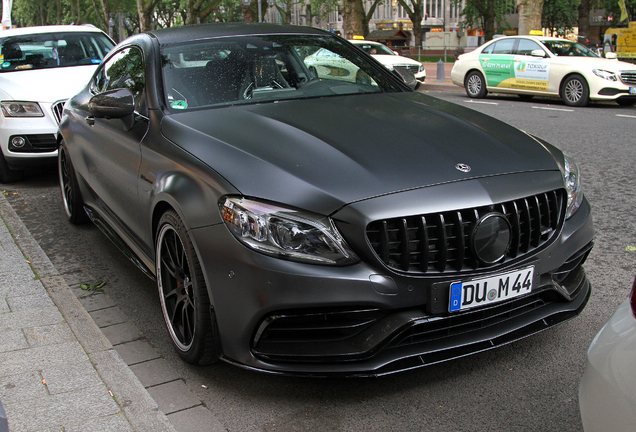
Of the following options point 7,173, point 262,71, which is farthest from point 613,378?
point 7,173

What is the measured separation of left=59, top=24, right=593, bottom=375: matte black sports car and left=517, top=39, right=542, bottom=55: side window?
12.3 m

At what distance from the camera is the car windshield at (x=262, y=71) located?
3836mm

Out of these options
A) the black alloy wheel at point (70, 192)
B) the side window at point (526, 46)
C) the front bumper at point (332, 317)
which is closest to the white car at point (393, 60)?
the side window at point (526, 46)

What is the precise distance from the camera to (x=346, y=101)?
3.89 metres

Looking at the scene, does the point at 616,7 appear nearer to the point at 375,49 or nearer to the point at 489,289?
the point at 375,49

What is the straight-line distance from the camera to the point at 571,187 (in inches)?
126

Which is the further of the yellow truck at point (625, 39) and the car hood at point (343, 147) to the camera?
the yellow truck at point (625, 39)

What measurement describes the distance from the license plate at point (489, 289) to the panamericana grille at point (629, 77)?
1227cm

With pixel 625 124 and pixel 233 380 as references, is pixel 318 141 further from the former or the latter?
pixel 625 124

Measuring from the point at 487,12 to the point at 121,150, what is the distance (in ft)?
125

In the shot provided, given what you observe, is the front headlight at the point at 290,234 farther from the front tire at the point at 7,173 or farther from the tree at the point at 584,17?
the tree at the point at 584,17

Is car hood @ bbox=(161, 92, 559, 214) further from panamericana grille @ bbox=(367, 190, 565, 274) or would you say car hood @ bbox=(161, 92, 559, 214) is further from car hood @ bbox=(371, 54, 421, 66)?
car hood @ bbox=(371, 54, 421, 66)

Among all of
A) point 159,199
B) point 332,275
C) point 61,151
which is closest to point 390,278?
point 332,275

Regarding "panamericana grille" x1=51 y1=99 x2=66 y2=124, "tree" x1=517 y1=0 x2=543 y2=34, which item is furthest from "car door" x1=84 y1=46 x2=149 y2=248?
"tree" x1=517 y1=0 x2=543 y2=34
